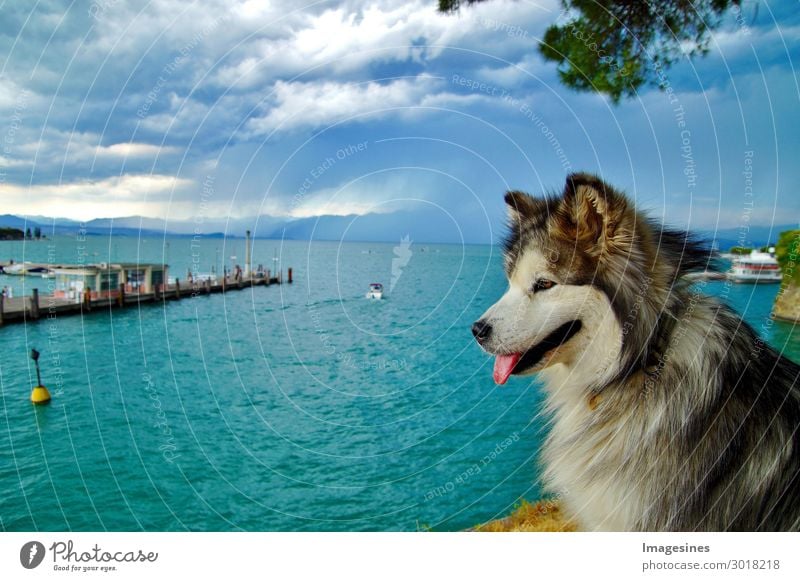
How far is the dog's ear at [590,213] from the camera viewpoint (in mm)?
1428

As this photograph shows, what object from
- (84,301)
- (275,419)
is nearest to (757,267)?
(84,301)

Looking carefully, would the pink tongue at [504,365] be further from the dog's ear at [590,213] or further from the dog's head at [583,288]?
the dog's ear at [590,213]

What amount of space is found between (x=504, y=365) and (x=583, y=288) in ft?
1.04

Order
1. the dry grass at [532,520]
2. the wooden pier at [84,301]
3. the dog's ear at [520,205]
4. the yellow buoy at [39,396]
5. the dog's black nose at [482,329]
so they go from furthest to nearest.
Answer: the yellow buoy at [39,396]
the wooden pier at [84,301]
the dry grass at [532,520]
the dog's ear at [520,205]
the dog's black nose at [482,329]

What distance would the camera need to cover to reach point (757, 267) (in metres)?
2.47

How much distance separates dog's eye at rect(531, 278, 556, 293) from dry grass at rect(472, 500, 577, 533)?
1.69 meters

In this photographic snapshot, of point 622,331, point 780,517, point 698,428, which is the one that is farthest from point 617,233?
point 780,517

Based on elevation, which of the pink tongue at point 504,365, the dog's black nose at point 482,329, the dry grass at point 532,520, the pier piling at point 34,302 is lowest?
the dry grass at point 532,520

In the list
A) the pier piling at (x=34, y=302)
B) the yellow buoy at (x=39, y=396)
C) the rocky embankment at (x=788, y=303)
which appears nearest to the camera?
the rocky embankment at (x=788, y=303)

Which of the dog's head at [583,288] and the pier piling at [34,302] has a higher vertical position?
the dog's head at [583,288]

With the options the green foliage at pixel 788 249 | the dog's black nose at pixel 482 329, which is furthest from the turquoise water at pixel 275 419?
the dog's black nose at pixel 482 329

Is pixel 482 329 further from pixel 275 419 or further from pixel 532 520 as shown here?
pixel 275 419

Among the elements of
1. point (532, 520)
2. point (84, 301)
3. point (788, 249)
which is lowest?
point (532, 520)

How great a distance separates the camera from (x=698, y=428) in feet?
5.13
